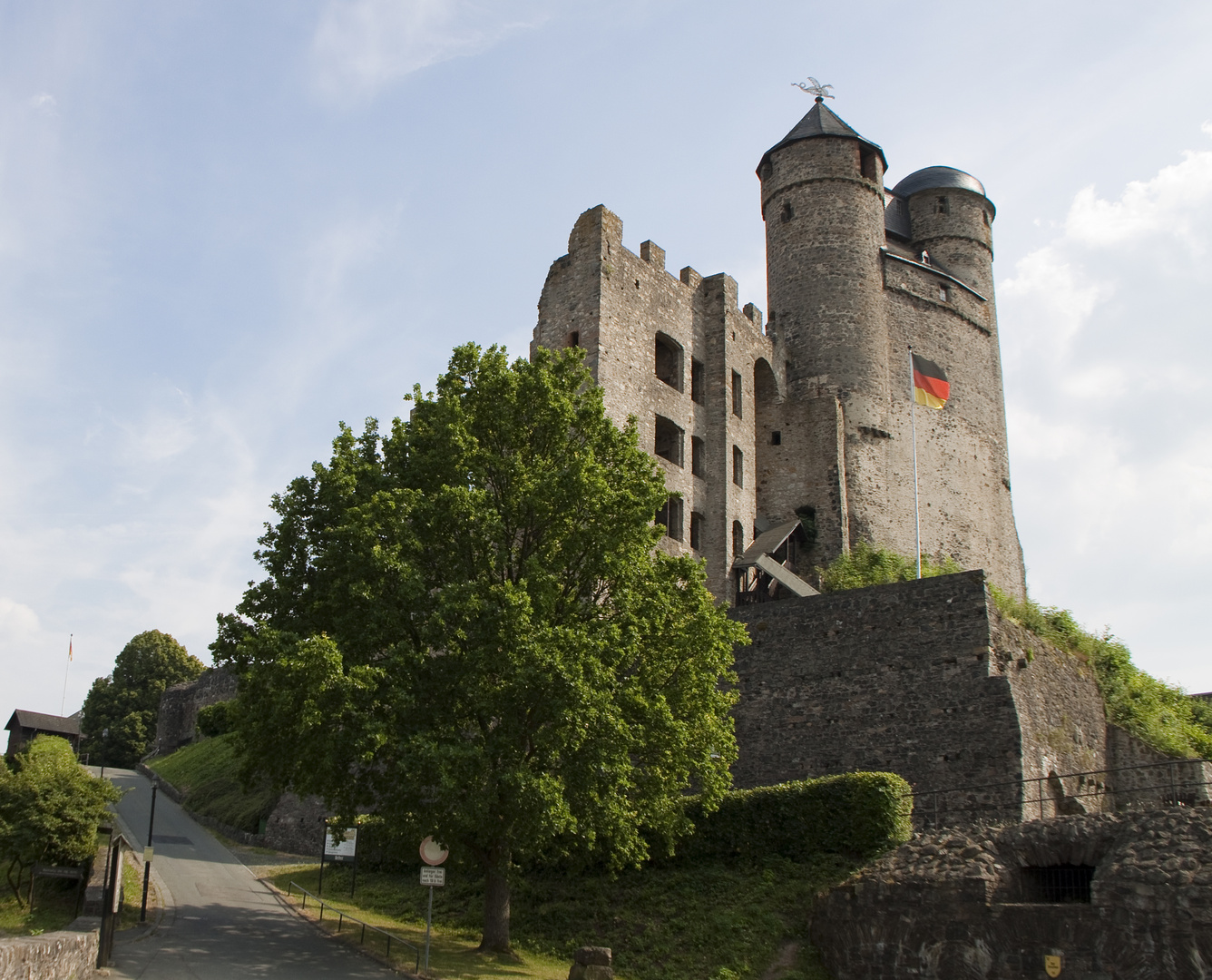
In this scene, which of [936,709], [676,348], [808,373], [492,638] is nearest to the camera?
[492,638]

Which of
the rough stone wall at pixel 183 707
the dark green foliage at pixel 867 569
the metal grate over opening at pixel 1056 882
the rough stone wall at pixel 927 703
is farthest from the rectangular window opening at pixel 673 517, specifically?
the rough stone wall at pixel 183 707

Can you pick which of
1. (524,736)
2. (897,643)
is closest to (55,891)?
(524,736)

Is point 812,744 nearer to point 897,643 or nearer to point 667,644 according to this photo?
point 897,643

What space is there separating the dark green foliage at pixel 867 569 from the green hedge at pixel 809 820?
1143 centimetres

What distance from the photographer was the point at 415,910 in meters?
22.1

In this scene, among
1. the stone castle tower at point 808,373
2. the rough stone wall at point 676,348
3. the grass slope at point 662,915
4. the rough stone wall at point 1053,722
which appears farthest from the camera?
the stone castle tower at point 808,373

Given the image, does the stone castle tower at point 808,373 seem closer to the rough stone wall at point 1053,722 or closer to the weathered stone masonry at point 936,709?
the weathered stone masonry at point 936,709

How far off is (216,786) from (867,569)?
25994 millimetres

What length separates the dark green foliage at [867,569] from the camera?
3216 cm

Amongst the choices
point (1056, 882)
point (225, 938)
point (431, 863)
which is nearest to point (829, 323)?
point (1056, 882)

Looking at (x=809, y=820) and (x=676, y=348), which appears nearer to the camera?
(x=809, y=820)

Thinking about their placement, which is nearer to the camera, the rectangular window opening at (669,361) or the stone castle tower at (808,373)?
the stone castle tower at (808,373)

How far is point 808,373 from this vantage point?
39.0 m

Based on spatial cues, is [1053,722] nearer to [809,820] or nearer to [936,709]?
[936,709]
